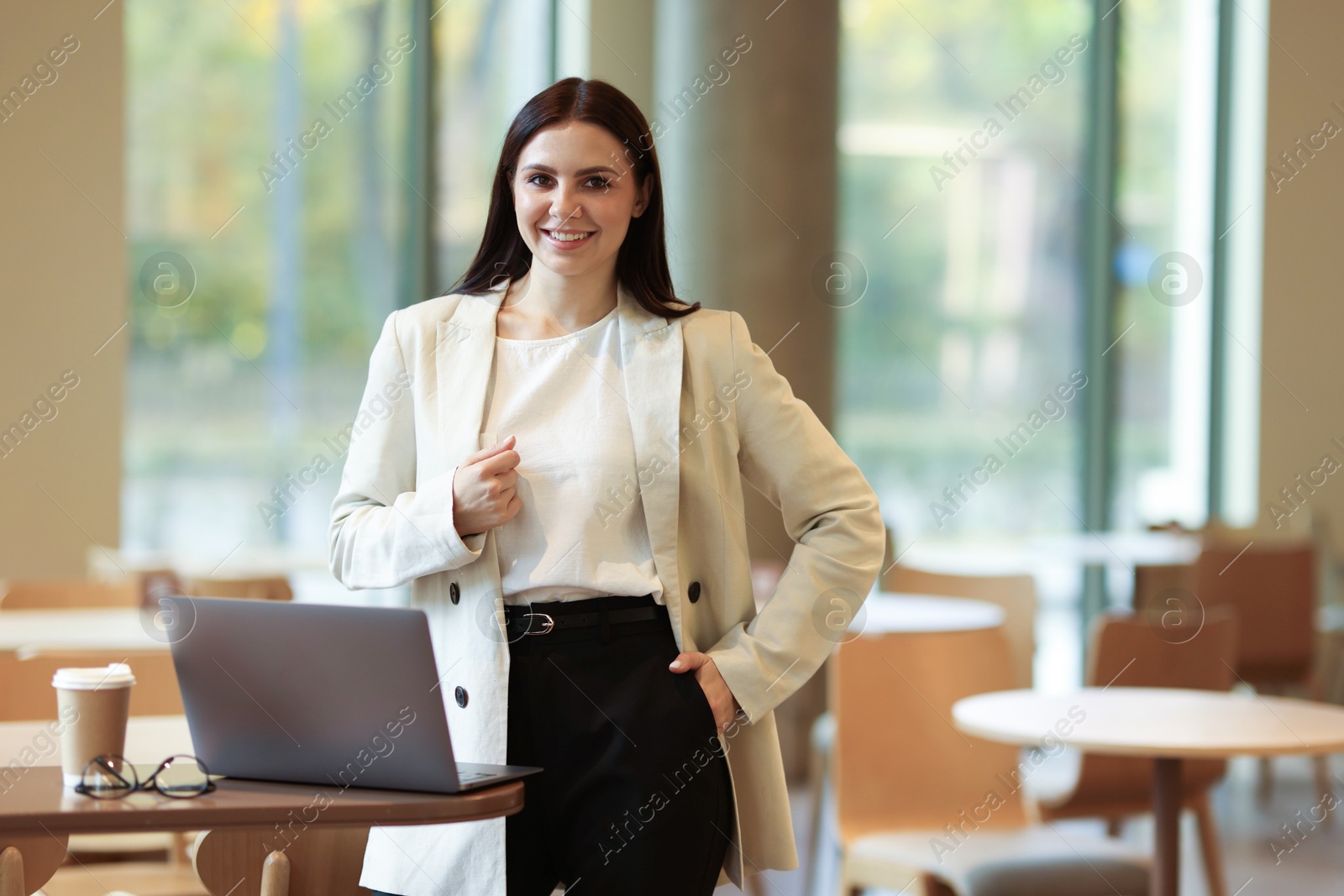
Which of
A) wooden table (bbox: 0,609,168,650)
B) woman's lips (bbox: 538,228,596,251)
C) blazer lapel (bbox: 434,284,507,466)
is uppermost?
woman's lips (bbox: 538,228,596,251)

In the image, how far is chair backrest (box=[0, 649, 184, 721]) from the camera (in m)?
2.51

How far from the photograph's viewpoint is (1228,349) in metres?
7.38

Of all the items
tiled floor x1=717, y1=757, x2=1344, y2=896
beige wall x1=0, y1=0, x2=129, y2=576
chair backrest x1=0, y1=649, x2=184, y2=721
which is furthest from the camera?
beige wall x1=0, y1=0, x2=129, y2=576

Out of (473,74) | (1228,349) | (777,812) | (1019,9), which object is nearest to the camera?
(777,812)

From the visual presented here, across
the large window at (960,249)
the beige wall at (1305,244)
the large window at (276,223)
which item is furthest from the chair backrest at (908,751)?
the beige wall at (1305,244)

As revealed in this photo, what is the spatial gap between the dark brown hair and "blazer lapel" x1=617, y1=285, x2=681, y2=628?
41mm

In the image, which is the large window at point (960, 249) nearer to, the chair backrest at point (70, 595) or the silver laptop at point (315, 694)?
the chair backrest at point (70, 595)

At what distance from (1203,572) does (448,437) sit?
14.6ft

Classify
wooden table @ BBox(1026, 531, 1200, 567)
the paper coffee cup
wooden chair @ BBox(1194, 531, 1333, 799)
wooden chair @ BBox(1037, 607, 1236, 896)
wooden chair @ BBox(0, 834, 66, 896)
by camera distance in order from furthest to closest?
wooden table @ BBox(1026, 531, 1200, 567) → wooden chair @ BBox(1194, 531, 1333, 799) → wooden chair @ BBox(1037, 607, 1236, 896) → wooden chair @ BBox(0, 834, 66, 896) → the paper coffee cup

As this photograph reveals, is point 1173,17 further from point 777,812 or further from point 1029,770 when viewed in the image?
point 777,812

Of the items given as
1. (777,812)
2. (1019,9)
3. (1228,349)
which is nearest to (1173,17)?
(1019,9)

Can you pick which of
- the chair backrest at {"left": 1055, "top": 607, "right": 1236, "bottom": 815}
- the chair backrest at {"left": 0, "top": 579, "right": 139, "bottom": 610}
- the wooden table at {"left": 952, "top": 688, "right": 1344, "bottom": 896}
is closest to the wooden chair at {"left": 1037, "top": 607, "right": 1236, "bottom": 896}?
the chair backrest at {"left": 1055, "top": 607, "right": 1236, "bottom": 815}

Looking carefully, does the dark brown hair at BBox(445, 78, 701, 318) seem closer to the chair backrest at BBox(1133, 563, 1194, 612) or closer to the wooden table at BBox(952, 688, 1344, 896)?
the wooden table at BBox(952, 688, 1344, 896)

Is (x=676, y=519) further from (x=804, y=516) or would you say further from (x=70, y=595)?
(x=70, y=595)
